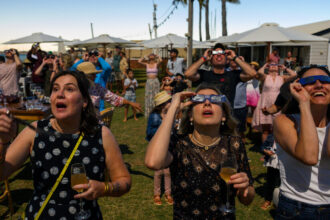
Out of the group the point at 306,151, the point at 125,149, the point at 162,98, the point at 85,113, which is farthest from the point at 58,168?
the point at 125,149

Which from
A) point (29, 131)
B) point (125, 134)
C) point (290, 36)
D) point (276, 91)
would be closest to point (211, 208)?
point (29, 131)

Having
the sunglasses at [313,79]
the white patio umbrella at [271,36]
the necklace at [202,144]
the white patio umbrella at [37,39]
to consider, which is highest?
the white patio umbrella at [37,39]

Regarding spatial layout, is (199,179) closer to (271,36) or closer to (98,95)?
(98,95)

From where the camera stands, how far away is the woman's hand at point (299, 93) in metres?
2.25

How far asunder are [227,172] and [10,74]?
8156 mm

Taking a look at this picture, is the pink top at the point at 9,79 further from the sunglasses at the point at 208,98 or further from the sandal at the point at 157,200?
the sunglasses at the point at 208,98

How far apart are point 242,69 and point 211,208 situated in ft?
11.1

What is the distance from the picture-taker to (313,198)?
2.28 meters

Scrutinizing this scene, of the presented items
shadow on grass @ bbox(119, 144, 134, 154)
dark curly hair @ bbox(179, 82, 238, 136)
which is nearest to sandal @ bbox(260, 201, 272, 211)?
dark curly hair @ bbox(179, 82, 238, 136)

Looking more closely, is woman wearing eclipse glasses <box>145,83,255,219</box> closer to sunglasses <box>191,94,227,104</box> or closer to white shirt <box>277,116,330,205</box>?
sunglasses <box>191,94,227,104</box>

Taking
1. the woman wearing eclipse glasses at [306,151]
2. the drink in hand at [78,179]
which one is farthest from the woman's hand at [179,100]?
the drink in hand at [78,179]

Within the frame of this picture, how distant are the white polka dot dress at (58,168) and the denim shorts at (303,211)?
1.54 meters

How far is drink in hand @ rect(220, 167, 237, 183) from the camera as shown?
2.17 m

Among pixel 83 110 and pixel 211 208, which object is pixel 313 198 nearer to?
pixel 211 208
